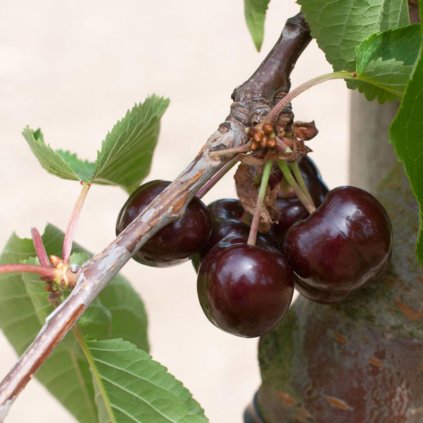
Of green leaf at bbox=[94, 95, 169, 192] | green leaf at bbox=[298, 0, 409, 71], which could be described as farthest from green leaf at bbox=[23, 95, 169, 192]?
green leaf at bbox=[298, 0, 409, 71]

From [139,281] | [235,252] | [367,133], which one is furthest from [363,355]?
[139,281]

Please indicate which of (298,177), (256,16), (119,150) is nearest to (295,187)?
(298,177)

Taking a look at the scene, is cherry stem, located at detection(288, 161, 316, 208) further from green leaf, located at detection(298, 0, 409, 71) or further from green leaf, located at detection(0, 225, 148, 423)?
green leaf, located at detection(0, 225, 148, 423)

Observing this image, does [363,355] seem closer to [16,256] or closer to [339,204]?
[339,204]

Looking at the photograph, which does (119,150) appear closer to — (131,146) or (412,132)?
(131,146)

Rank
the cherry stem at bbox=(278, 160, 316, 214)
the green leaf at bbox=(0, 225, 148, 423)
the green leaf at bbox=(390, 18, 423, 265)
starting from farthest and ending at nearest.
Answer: the green leaf at bbox=(0, 225, 148, 423) < the cherry stem at bbox=(278, 160, 316, 214) < the green leaf at bbox=(390, 18, 423, 265)

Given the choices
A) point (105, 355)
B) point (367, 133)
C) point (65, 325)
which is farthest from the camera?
point (367, 133)
